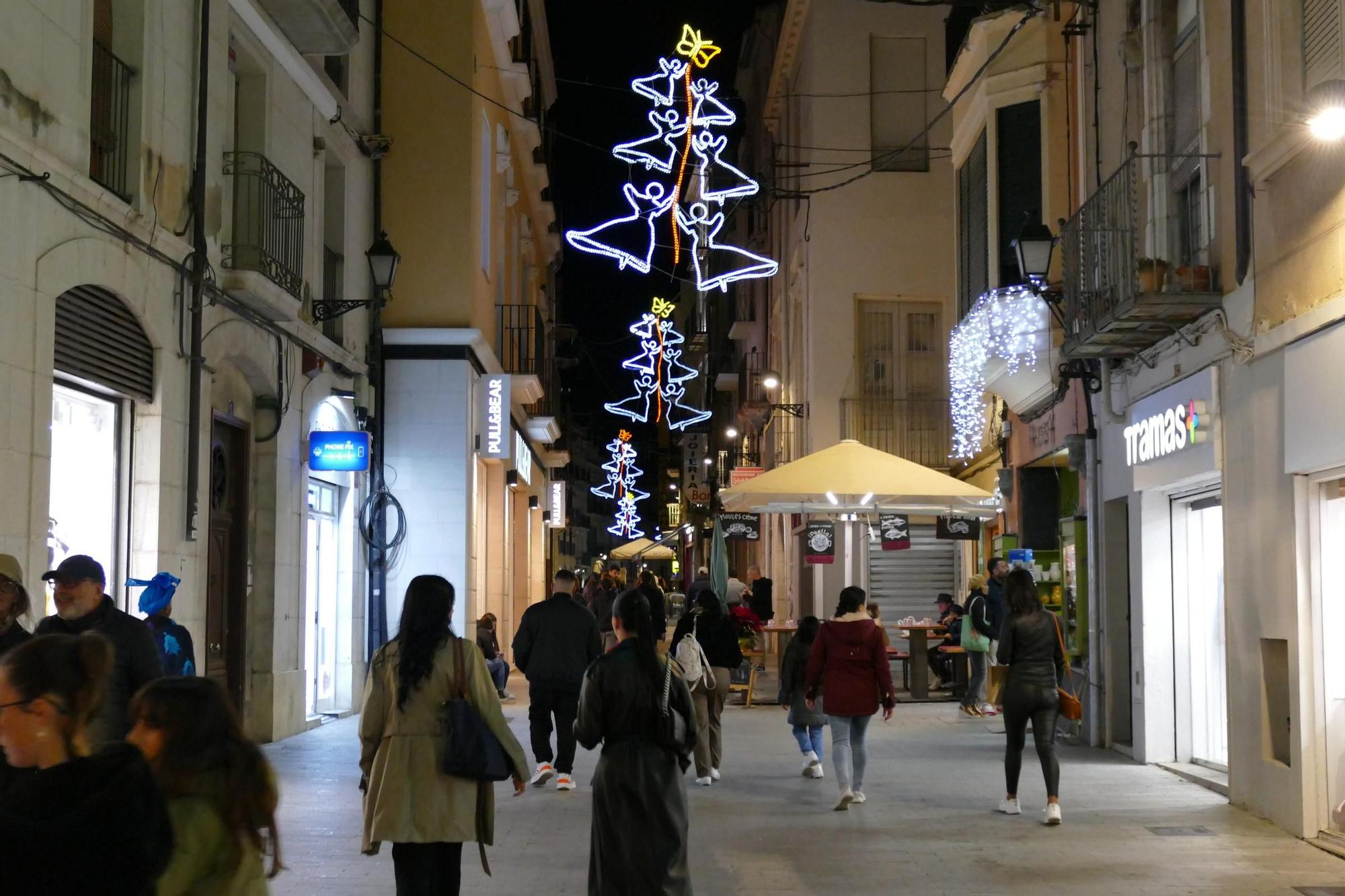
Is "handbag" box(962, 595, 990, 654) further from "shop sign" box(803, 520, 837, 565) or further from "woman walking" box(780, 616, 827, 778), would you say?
"woman walking" box(780, 616, 827, 778)

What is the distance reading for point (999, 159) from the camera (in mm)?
18812

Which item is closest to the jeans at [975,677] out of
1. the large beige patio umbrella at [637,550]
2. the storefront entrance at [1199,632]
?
the storefront entrance at [1199,632]

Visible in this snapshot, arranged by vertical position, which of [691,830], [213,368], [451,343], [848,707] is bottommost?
[691,830]

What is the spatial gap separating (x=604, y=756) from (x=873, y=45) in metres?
24.1

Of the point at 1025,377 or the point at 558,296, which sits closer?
the point at 1025,377

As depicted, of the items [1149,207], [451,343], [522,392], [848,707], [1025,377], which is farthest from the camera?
[522,392]

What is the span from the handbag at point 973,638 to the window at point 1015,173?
4.14m

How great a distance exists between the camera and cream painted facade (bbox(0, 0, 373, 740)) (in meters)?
9.84

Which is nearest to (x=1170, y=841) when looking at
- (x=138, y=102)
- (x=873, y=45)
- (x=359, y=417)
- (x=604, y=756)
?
(x=604, y=756)

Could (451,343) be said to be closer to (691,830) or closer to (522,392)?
(522,392)

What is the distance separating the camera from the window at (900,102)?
92.2ft

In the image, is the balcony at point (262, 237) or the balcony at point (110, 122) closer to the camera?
the balcony at point (110, 122)

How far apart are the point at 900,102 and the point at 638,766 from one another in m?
23.4

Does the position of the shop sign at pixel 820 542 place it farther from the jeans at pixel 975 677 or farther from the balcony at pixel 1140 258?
the balcony at pixel 1140 258
